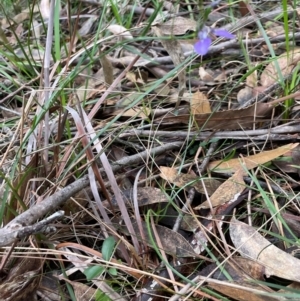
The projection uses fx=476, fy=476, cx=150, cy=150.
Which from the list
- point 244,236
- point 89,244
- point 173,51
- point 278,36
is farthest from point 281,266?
point 278,36

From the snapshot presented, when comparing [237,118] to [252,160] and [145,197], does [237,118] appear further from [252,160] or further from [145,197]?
[145,197]

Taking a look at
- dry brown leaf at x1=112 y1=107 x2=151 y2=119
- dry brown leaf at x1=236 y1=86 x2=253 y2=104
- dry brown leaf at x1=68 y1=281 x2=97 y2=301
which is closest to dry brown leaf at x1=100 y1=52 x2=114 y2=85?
dry brown leaf at x1=112 y1=107 x2=151 y2=119

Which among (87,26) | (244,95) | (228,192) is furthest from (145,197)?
(87,26)

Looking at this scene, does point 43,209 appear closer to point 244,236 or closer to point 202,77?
point 244,236

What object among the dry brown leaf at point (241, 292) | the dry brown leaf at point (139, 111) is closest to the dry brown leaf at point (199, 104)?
the dry brown leaf at point (139, 111)

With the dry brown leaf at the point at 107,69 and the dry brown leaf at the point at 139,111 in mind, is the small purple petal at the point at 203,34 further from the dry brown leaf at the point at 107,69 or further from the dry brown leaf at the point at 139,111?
the dry brown leaf at the point at 107,69

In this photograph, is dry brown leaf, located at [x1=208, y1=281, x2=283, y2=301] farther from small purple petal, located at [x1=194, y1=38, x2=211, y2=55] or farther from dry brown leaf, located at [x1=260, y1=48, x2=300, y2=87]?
dry brown leaf, located at [x1=260, y1=48, x2=300, y2=87]

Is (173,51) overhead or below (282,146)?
overhead
